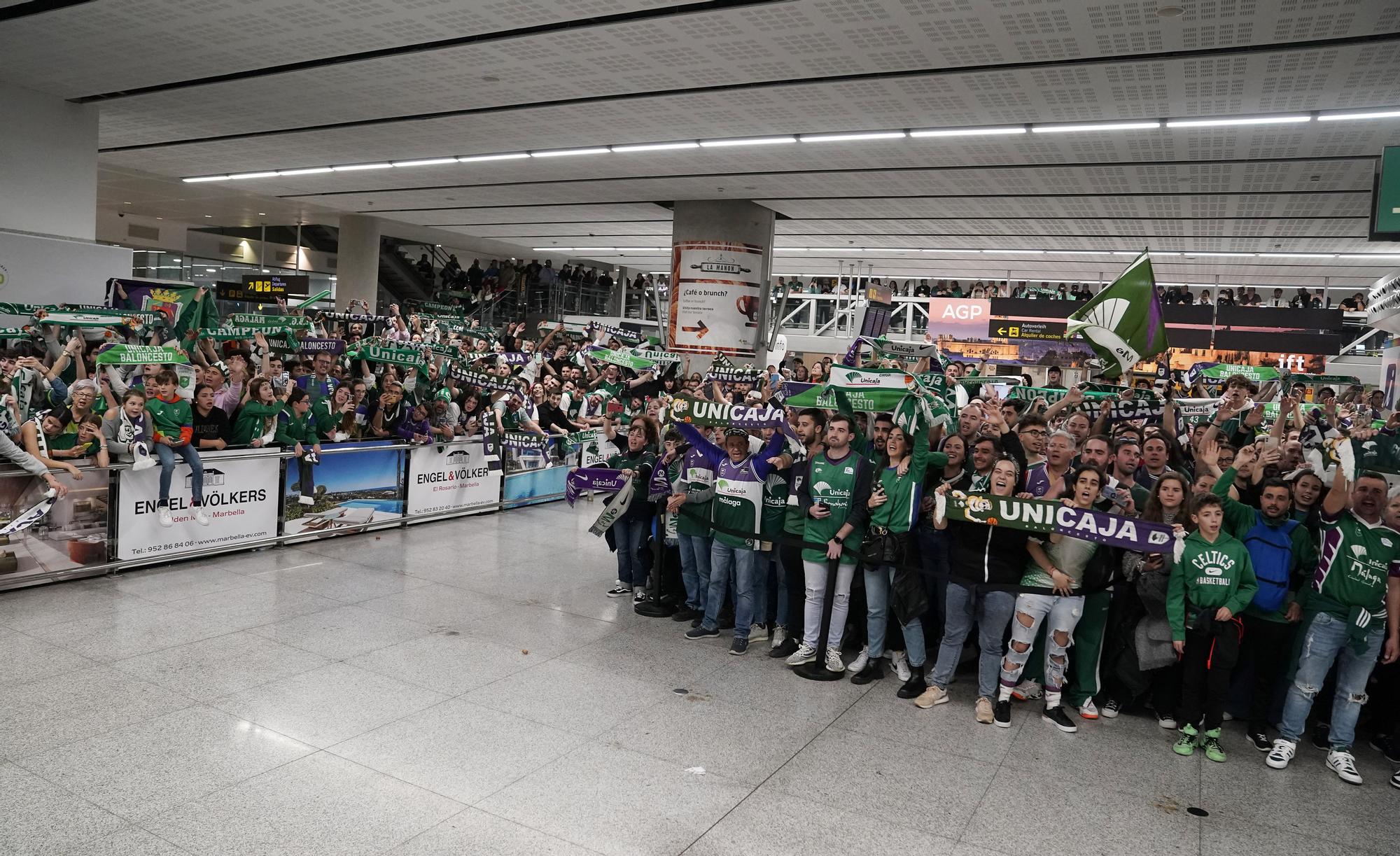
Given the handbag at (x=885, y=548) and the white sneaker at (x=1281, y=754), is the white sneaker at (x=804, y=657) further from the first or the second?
the white sneaker at (x=1281, y=754)

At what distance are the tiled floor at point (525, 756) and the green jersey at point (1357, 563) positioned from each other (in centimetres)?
108

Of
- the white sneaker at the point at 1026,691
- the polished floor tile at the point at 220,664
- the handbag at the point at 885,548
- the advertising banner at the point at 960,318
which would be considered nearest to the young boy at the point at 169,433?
the polished floor tile at the point at 220,664

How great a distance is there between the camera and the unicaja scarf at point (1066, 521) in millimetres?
5410

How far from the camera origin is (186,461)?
26.1ft

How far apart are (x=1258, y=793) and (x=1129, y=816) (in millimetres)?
975

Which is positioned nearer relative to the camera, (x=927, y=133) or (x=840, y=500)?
(x=840, y=500)

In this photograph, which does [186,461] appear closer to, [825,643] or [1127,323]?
[825,643]

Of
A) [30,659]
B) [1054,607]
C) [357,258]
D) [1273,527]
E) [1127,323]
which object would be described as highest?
[357,258]

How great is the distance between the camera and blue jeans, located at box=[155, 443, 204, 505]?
25.3 ft

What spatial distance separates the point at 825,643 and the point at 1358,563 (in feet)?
10.8

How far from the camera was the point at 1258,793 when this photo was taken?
4.89 metres

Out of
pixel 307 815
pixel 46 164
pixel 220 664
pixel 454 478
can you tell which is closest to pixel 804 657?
pixel 307 815

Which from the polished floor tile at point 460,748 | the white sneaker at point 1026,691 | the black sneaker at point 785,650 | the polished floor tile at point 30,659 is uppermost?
the white sneaker at point 1026,691

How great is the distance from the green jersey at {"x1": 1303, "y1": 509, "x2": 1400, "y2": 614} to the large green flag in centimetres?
268
